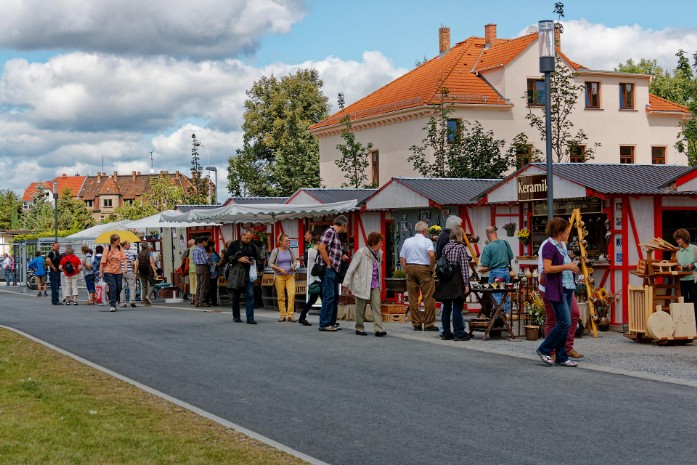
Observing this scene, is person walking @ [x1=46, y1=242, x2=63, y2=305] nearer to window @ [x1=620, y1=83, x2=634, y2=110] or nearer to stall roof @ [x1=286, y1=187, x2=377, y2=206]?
stall roof @ [x1=286, y1=187, x2=377, y2=206]

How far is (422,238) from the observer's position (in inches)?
701

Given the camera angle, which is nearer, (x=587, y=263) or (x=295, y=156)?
A: (x=587, y=263)

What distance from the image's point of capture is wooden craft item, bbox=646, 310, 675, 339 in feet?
50.4

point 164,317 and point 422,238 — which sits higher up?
point 422,238

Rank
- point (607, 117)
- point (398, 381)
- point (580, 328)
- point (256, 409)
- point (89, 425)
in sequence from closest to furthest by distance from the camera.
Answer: point (89, 425) → point (256, 409) → point (398, 381) → point (580, 328) → point (607, 117)

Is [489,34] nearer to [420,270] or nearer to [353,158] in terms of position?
[353,158]

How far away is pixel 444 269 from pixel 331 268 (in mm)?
2759

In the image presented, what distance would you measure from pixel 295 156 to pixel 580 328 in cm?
4395

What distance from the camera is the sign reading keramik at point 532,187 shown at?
805 inches

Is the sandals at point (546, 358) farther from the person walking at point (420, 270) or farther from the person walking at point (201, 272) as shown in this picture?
the person walking at point (201, 272)

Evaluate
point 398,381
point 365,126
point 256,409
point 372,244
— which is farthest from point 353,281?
point 365,126

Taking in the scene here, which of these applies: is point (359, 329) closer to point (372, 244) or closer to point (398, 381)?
point (372, 244)

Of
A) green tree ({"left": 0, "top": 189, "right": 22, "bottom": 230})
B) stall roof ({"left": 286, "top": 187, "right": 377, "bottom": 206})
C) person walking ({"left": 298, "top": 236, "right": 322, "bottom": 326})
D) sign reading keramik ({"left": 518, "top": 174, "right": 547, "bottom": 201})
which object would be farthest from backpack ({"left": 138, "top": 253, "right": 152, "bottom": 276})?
green tree ({"left": 0, "top": 189, "right": 22, "bottom": 230})

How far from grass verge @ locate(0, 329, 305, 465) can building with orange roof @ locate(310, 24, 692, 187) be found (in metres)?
Answer: 37.5
